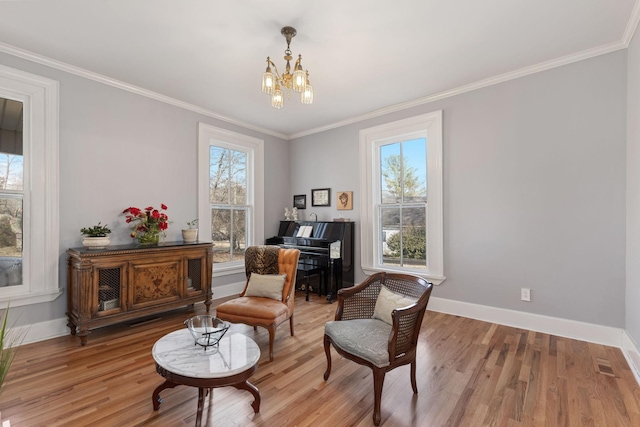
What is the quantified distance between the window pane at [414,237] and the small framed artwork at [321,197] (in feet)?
4.36

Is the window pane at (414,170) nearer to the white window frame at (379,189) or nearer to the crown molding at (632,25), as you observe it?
the white window frame at (379,189)

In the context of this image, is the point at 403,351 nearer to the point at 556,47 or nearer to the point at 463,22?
the point at 463,22

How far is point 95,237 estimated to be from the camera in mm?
3100

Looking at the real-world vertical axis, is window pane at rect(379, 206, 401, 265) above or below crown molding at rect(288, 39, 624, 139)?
below

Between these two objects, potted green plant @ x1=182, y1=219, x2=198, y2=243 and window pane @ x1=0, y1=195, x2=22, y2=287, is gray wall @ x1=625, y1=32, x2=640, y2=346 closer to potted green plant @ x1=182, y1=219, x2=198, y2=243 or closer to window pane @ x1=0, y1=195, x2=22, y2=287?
potted green plant @ x1=182, y1=219, x2=198, y2=243

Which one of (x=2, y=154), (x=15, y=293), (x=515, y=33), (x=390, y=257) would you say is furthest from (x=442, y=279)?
(x=2, y=154)

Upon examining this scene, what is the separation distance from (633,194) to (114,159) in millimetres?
5213

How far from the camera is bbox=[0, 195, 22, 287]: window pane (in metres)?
2.84

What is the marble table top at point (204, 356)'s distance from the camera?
5.44 ft

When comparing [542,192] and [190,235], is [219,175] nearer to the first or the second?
[190,235]

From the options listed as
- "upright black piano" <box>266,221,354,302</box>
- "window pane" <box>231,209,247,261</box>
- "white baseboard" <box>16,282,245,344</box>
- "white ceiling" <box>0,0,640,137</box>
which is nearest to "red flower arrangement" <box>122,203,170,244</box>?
"white baseboard" <box>16,282,245,344</box>

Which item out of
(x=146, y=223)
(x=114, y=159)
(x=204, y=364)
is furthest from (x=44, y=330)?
(x=204, y=364)

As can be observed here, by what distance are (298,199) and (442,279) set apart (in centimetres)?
284

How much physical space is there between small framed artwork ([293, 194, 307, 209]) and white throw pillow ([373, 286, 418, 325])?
3215 millimetres
